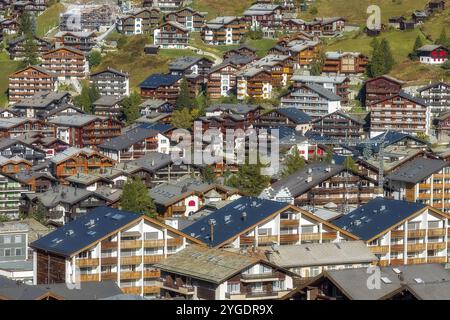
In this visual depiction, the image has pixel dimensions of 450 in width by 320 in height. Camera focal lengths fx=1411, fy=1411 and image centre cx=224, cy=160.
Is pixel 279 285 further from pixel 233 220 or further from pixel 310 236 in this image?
pixel 233 220

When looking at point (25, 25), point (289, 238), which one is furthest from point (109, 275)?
point (25, 25)

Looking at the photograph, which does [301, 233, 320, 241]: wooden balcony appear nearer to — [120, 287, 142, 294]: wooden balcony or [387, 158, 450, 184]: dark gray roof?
[120, 287, 142, 294]: wooden balcony

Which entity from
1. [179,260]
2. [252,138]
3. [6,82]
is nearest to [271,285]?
[179,260]

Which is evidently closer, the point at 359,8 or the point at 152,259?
the point at 152,259

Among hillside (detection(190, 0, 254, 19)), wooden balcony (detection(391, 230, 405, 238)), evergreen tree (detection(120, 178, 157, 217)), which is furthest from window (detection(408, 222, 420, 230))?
hillside (detection(190, 0, 254, 19))

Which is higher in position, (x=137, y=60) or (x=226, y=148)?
(x=137, y=60)

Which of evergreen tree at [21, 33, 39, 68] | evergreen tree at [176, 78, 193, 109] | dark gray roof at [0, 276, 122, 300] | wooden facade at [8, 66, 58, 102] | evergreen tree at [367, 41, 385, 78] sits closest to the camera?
dark gray roof at [0, 276, 122, 300]

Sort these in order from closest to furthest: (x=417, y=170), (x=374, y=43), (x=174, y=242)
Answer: (x=174, y=242)
(x=417, y=170)
(x=374, y=43)
